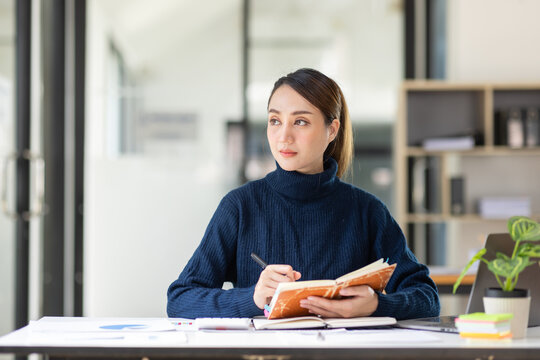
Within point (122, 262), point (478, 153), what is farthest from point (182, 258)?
point (478, 153)

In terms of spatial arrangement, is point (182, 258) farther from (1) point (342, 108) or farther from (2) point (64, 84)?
(1) point (342, 108)

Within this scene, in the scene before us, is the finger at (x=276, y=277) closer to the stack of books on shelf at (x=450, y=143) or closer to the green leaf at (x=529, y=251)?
the green leaf at (x=529, y=251)

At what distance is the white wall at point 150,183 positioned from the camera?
187 inches

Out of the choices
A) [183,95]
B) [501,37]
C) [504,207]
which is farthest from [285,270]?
[501,37]

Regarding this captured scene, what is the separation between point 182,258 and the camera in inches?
189

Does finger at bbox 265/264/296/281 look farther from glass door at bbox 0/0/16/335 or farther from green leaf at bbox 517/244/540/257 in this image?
glass door at bbox 0/0/16/335

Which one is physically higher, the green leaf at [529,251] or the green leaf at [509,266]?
the green leaf at [529,251]

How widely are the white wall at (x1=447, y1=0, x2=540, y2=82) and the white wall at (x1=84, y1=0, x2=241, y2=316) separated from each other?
164 cm

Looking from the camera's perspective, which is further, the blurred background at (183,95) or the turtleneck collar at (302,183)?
the blurred background at (183,95)

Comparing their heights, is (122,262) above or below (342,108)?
below

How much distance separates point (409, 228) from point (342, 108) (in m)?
2.69

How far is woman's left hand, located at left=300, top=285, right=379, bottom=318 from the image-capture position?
5.54 feet

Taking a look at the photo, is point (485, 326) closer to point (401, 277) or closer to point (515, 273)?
point (515, 273)

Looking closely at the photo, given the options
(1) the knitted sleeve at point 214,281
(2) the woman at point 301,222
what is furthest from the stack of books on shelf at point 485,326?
(1) the knitted sleeve at point 214,281
